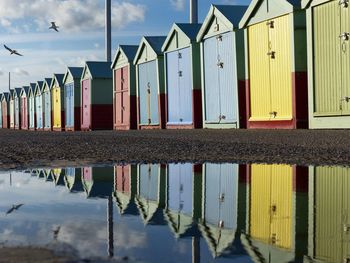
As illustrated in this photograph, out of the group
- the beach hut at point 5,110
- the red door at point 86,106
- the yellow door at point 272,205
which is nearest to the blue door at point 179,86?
the red door at point 86,106

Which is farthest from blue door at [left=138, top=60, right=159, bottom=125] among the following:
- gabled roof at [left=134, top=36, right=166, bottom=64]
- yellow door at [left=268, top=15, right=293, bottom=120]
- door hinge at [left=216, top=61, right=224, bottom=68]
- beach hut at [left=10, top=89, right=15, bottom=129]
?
beach hut at [left=10, top=89, right=15, bottom=129]

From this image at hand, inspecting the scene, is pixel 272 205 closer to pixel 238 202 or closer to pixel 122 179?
pixel 238 202

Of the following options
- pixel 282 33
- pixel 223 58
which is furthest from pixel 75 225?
pixel 223 58

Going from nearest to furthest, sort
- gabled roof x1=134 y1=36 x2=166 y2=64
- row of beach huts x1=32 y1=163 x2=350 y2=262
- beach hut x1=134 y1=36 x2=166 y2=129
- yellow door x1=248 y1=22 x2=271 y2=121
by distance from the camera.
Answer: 1. row of beach huts x1=32 y1=163 x2=350 y2=262
2. yellow door x1=248 y1=22 x2=271 y2=121
3. beach hut x1=134 y1=36 x2=166 y2=129
4. gabled roof x1=134 y1=36 x2=166 y2=64

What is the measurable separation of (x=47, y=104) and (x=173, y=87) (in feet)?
86.8

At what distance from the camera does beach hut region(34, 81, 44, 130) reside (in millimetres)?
48981

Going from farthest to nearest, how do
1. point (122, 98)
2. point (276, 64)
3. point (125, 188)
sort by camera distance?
point (122, 98) → point (276, 64) → point (125, 188)

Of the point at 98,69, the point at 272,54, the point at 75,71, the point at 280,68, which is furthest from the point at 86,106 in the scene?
the point at 280,68

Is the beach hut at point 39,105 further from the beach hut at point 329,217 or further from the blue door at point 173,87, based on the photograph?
the beach hut at point 329,217

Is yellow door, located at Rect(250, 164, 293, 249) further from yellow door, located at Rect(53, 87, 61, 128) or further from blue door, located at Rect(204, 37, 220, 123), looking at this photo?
yellow door, located at Rect(53, 87, 61, 128)

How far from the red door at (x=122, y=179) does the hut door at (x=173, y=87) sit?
1635 centimetres

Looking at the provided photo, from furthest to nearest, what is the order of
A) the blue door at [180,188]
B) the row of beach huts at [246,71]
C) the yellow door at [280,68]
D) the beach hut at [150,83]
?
the beach hut at [150,83]
the yellow door at [280,68]
the row of beach huts at [246,71]
the blue door at [180,188]

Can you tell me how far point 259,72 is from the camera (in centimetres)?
1642

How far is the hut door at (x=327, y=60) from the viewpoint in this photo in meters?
13.2
